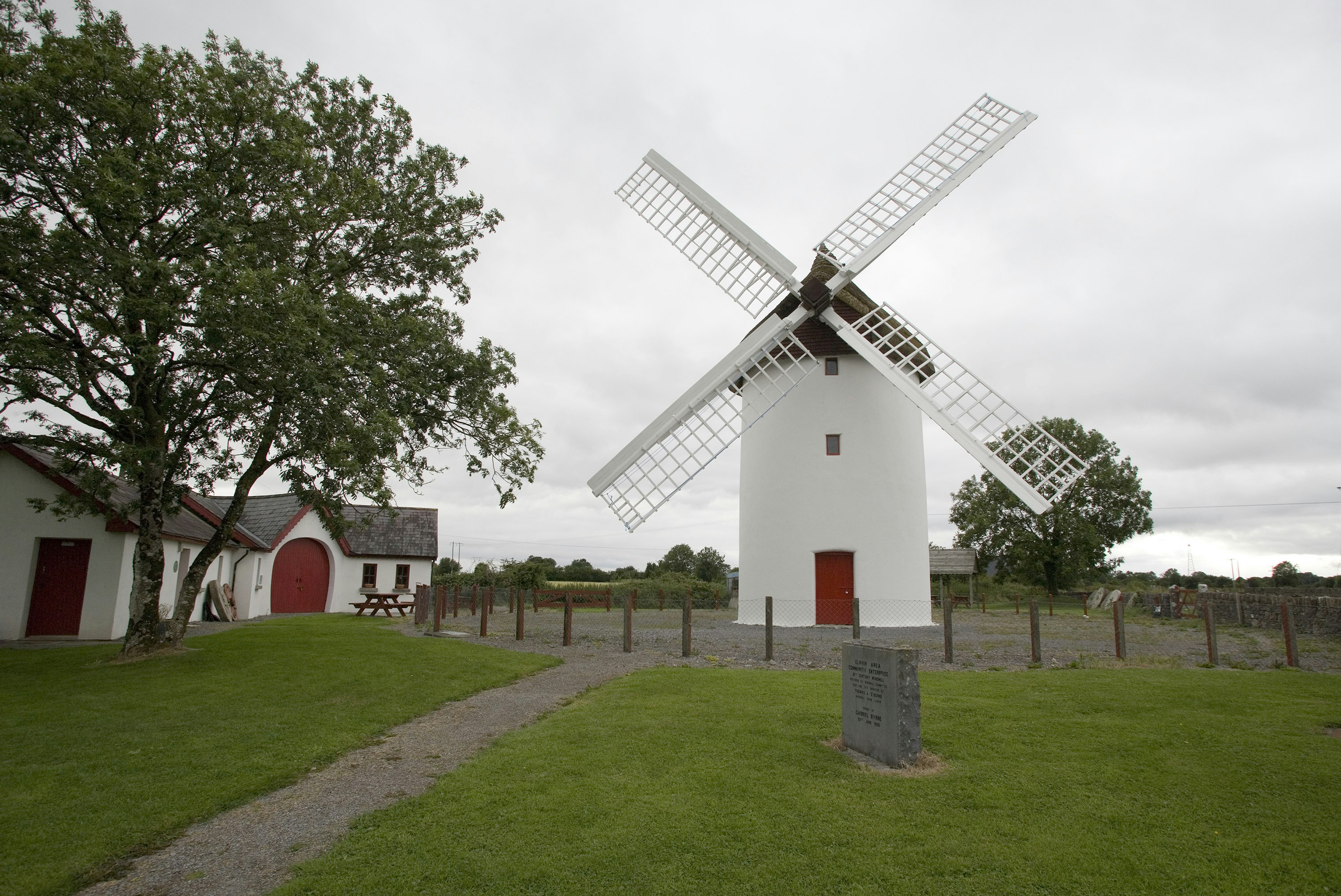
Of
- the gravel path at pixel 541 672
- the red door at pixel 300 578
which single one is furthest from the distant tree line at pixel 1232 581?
the red door at pixel 300 578

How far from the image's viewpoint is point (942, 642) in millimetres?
15453

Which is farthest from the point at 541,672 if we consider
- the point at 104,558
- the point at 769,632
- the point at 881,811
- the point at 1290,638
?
the point at 1290,638

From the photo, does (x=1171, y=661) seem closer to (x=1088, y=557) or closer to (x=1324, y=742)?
(x=1324, y=742)

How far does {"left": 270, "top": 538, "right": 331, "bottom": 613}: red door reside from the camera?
27.0 m

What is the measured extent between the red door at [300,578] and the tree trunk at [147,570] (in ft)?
48.9

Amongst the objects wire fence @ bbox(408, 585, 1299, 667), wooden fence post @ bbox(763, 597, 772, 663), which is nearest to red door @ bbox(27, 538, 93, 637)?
wire fence @ bbox(408, 585, 1299, 667)

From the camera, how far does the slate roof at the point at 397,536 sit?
3047 cm

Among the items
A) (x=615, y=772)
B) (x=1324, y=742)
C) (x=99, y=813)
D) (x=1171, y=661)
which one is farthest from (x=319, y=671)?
(x=1171, y=661)

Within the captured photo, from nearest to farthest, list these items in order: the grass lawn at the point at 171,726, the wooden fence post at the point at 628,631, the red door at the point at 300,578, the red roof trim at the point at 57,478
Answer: the grass lawn at the point at 171,726
the wooden fence post at the point at 628,631
the red roof trim at the point at 57,478
the red door at the point at 300,578

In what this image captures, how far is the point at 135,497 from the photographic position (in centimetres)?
1797

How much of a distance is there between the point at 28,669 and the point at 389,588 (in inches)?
787

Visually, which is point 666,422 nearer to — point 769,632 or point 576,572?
point 769,632

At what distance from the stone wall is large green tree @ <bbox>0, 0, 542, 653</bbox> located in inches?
598

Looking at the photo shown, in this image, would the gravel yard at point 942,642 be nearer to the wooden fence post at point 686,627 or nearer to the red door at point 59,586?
the wooden fence post at point 686,627
